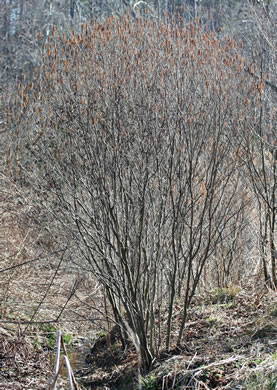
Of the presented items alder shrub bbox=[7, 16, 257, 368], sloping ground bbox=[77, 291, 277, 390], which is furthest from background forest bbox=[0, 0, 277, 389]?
sloping ground bbox=[77, 291, 277, 390]

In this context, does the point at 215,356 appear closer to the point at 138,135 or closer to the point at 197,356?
the point at 197,356

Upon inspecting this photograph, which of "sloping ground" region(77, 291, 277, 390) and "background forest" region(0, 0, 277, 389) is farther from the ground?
"background forest" region(0, 0, 277, 389)

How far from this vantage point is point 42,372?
6008 millimetres

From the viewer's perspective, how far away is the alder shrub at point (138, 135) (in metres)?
5.14

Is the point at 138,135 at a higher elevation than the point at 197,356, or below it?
higher

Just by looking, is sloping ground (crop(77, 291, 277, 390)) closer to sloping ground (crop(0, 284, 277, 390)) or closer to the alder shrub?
sloping ground (crop(0, 284, 277, 390))

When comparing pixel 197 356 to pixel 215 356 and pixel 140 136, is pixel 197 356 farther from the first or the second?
pixel 140 136

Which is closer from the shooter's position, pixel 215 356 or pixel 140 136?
pixel 215 356

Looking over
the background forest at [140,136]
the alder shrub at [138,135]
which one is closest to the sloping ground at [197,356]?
the background forest at [140,136]

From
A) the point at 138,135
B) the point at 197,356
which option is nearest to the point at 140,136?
the point at 138,135

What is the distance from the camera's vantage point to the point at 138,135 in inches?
201

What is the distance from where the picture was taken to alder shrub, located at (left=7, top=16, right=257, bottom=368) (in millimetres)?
5141

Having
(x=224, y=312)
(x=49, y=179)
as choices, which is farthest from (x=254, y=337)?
(x=49, y=179)

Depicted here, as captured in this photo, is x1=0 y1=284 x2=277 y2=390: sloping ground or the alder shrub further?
the alder shrub
